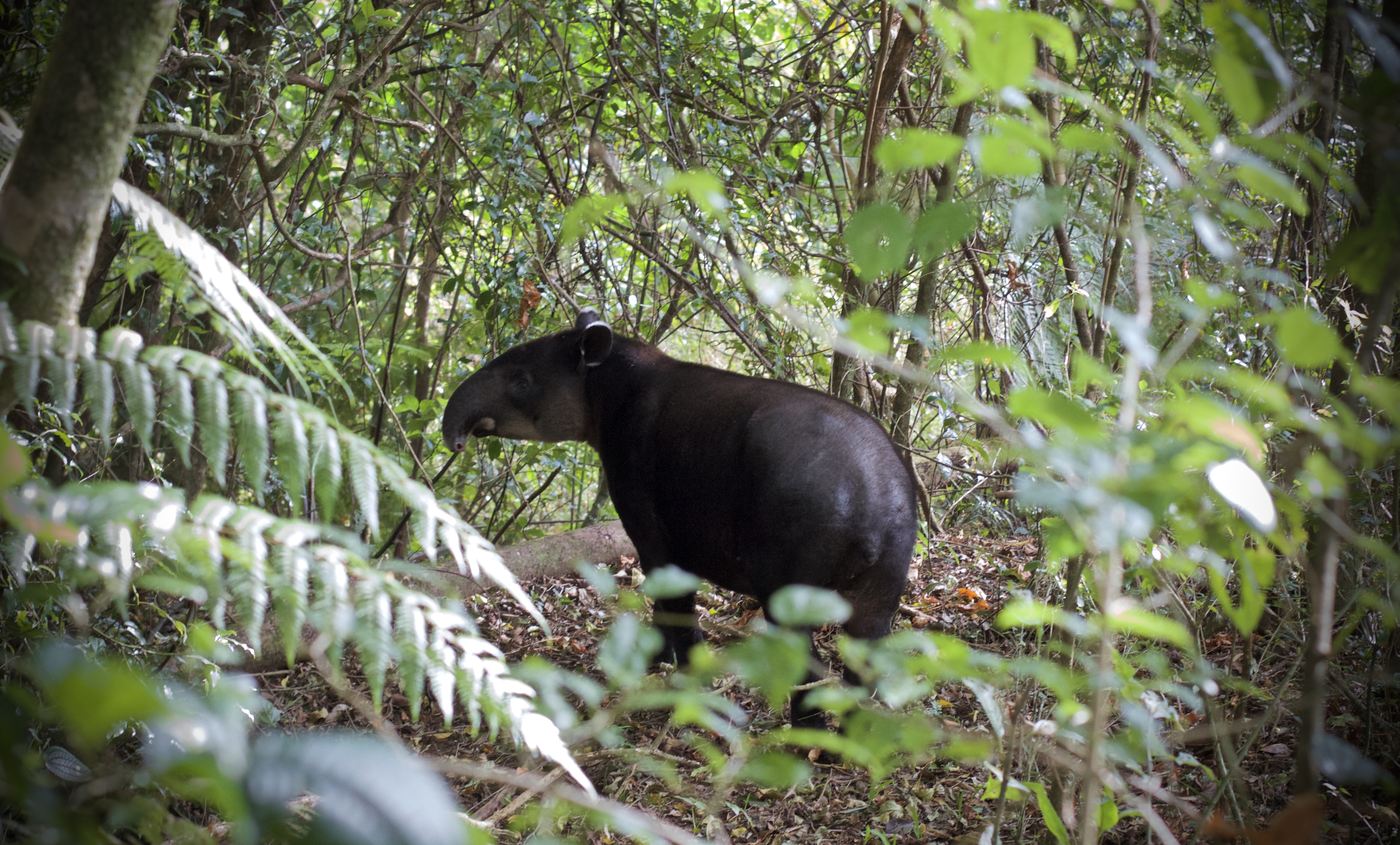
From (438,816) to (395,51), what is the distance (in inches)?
224

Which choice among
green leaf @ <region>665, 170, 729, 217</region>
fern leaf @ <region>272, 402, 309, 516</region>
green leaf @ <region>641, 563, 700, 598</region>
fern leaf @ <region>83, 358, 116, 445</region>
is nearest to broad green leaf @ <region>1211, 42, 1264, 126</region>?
green leaf @ <region>665, 170, 729, 217</region>

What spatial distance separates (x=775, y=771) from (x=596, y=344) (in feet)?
13.8

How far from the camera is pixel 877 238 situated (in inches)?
49.6

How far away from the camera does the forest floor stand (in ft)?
9.46

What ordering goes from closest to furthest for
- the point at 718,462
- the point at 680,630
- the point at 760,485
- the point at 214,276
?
the point at 214,276, the point at 760,485, the point at 718,462, the point at 680,630

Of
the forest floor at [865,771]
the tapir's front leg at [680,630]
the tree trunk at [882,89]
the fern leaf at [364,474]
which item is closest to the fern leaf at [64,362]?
the fern leaf at [364,474]

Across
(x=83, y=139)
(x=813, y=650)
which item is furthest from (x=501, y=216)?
(x=83, y=139)

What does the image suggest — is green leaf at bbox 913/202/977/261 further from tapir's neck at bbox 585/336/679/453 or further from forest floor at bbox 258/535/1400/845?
tapir's neck at bbox 585/336/679/453

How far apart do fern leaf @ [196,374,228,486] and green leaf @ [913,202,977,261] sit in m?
1.08

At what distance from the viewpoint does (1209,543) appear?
54.8 inches

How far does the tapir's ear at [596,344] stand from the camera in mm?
5184

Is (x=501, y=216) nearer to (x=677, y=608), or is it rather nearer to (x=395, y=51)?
(x=395, y=51)

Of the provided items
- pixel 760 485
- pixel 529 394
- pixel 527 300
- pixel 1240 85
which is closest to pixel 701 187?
pixel 1240 85

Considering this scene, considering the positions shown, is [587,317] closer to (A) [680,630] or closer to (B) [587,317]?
(B) [587,317]
